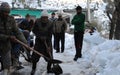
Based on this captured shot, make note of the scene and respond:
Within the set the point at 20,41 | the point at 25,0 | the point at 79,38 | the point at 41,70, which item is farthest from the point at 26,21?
the point at 25,0

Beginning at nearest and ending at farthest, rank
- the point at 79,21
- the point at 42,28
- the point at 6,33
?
the point at 6,33, the point at 42,28, the point at 79,21

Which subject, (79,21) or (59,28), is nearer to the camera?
(79,21)

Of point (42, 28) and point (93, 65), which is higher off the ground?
point (42, 28)

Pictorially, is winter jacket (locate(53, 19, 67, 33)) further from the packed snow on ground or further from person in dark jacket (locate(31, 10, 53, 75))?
person in dark jacket (locate(31, 10, 53, 75))

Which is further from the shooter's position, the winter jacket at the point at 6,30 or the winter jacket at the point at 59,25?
the winter jacket at the point at 59,25

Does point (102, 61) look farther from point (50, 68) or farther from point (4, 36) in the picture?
point (4, 36)

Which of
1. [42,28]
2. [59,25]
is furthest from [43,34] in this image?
[59,25]

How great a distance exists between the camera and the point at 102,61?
1337 centimetres

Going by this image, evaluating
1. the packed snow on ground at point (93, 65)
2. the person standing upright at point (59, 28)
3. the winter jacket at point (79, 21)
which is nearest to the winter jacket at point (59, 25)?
the person standing upright at point (59, 28)

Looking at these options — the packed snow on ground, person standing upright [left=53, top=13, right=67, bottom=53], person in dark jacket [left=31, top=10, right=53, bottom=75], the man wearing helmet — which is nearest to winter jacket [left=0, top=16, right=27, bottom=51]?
the man wearing helmet

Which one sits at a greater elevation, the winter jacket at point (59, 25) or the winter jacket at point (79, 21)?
Answer: the winter jacket at point (79, 21)

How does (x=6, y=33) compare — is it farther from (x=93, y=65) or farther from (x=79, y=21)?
(x=79, y=21)

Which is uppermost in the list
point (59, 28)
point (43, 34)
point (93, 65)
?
point (43, 34)

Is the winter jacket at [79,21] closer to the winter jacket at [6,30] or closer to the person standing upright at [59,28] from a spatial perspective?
the person standing upright at [59,28]
